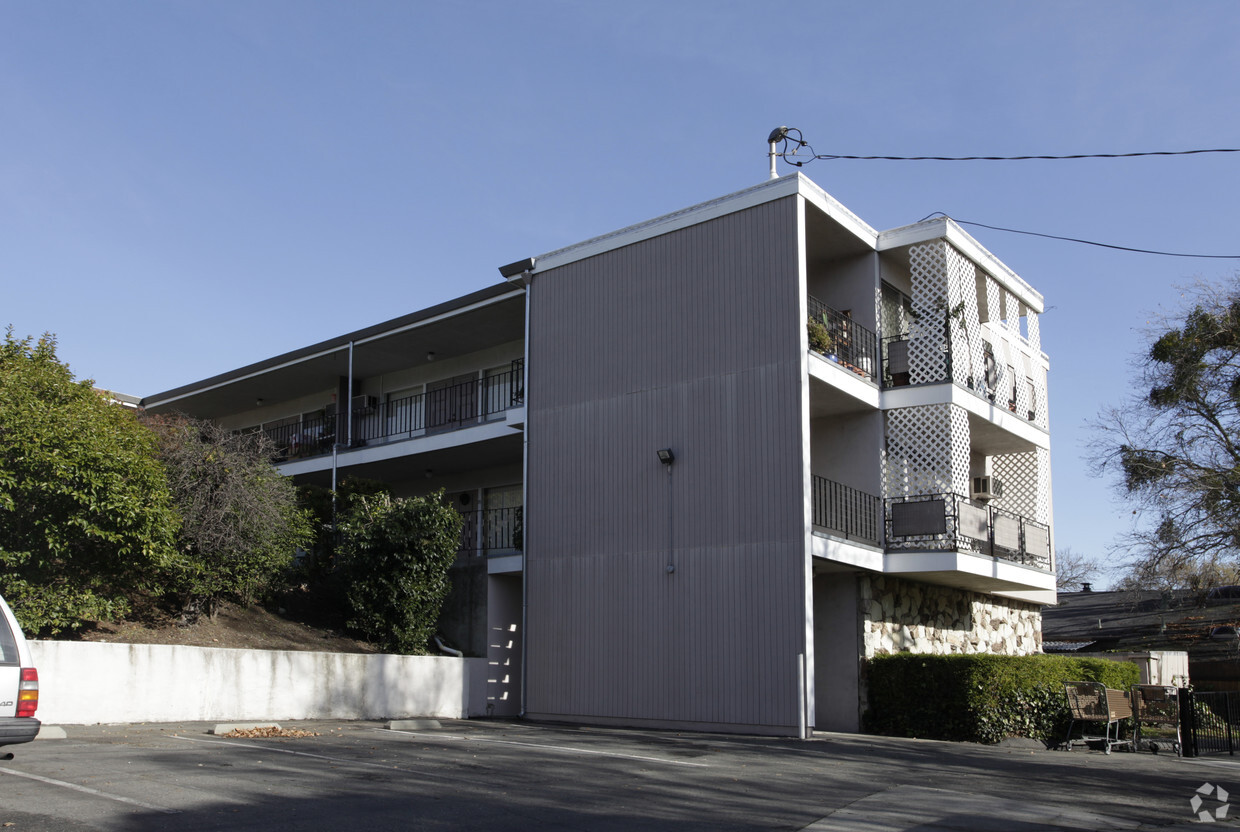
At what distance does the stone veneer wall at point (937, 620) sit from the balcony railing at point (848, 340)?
3.57m

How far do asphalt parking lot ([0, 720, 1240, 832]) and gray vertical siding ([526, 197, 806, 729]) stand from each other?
282 centimetres

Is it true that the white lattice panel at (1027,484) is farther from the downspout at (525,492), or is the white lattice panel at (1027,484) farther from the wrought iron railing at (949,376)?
the downspout at (525,492)

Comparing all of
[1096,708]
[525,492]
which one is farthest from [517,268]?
[1096,708]

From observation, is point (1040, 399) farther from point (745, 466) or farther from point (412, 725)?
point (412, 725)

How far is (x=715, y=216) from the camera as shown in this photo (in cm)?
1761

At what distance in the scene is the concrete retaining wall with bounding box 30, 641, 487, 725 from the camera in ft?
43.5

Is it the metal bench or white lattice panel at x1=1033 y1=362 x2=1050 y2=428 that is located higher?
white lattice panel at x1=1033 y1=362 x2=1050 y2=428

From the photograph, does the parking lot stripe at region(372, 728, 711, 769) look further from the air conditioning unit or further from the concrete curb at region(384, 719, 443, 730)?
the air conditioning unit

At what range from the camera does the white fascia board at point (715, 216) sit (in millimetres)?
16781

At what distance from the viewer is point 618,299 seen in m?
18.6

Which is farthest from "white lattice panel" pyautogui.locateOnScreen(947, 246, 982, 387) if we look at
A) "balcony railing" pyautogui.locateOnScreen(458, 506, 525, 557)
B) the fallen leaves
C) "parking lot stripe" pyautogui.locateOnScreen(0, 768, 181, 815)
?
"parking lot stripe" pyautogui.locateOnScreen(0, 768, 181, 815)

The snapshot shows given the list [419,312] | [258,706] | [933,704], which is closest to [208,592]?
[258,706]

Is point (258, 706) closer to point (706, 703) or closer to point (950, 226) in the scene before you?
point (706, 703)

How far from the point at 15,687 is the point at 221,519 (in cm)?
880
